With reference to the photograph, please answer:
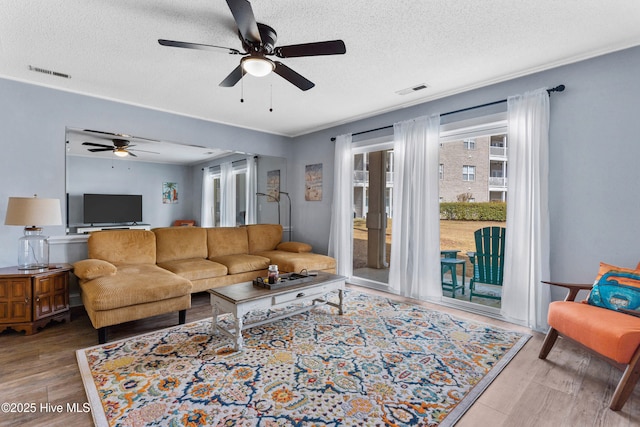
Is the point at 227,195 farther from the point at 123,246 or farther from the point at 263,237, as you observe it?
the point at 123,246

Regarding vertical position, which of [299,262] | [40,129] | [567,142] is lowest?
[299,262]

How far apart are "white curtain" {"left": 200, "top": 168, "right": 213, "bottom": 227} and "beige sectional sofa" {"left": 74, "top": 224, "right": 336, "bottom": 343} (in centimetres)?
18

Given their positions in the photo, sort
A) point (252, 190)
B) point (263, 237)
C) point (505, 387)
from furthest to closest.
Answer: point (252, 190), point (263, 237), point (505, 387)

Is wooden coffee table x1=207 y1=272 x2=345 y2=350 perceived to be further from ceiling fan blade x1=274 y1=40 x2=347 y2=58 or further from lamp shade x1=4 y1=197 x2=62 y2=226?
ceiling fan blade x1=274 y1=40 x2=347 y2=58

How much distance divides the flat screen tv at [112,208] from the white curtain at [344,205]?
9.56 feet

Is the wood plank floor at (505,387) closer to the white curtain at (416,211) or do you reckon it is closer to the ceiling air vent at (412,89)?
the white curtain at (416,211)

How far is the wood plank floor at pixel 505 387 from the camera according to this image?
1752 millimetres

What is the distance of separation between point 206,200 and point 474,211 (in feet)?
13.0

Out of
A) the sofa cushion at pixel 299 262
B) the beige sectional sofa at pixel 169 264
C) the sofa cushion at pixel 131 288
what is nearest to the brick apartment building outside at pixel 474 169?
the sofa cushion at pixel 299 262

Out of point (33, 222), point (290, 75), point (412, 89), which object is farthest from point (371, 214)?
point (33, 222)

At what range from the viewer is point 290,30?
2.43m

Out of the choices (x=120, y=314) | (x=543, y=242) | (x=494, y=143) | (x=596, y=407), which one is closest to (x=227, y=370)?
(x=120, y=314)

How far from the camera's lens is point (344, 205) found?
4.93 m

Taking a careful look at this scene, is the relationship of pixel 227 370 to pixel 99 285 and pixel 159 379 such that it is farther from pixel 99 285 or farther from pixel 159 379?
pixel 99 285
